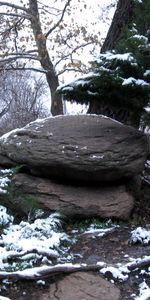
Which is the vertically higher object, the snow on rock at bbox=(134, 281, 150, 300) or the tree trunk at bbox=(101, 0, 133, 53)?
the tree trunk at bbox=(101, 0, 133, 53)

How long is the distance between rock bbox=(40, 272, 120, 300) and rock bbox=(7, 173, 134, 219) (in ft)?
6.23

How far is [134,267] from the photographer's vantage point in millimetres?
4996

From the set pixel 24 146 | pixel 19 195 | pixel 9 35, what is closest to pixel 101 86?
pixel 24 146

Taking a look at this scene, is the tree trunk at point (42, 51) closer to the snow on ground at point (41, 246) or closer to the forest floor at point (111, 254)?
the forest floor at point (111, 254)

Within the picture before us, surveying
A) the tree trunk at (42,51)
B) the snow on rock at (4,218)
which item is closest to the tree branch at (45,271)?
the snow on rock at (4,218)

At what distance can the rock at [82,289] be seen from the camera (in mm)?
4465

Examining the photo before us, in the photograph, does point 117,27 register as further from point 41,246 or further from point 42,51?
point 42,51

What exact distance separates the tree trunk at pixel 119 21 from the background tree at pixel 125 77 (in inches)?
81.5

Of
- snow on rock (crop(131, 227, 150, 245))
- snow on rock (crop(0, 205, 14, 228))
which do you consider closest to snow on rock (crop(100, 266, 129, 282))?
snow on rock (crop(131, 227, 150, 245))

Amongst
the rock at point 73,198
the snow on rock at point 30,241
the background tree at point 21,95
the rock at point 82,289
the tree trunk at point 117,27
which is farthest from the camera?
the background tree at point 21,95

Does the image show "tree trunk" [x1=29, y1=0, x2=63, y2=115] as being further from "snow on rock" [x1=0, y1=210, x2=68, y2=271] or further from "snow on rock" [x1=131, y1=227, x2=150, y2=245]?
"snow on rock" [x1=131, y1=227, x2=150, y2=245]

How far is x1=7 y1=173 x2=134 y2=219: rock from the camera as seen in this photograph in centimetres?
672

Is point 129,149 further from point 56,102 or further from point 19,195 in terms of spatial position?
point 56,102

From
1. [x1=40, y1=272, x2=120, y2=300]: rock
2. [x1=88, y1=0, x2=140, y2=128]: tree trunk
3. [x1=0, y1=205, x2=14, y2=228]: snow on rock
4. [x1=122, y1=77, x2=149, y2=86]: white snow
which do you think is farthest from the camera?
[x1=88, y1=0, x2=140, y2=128]: tree trunk
